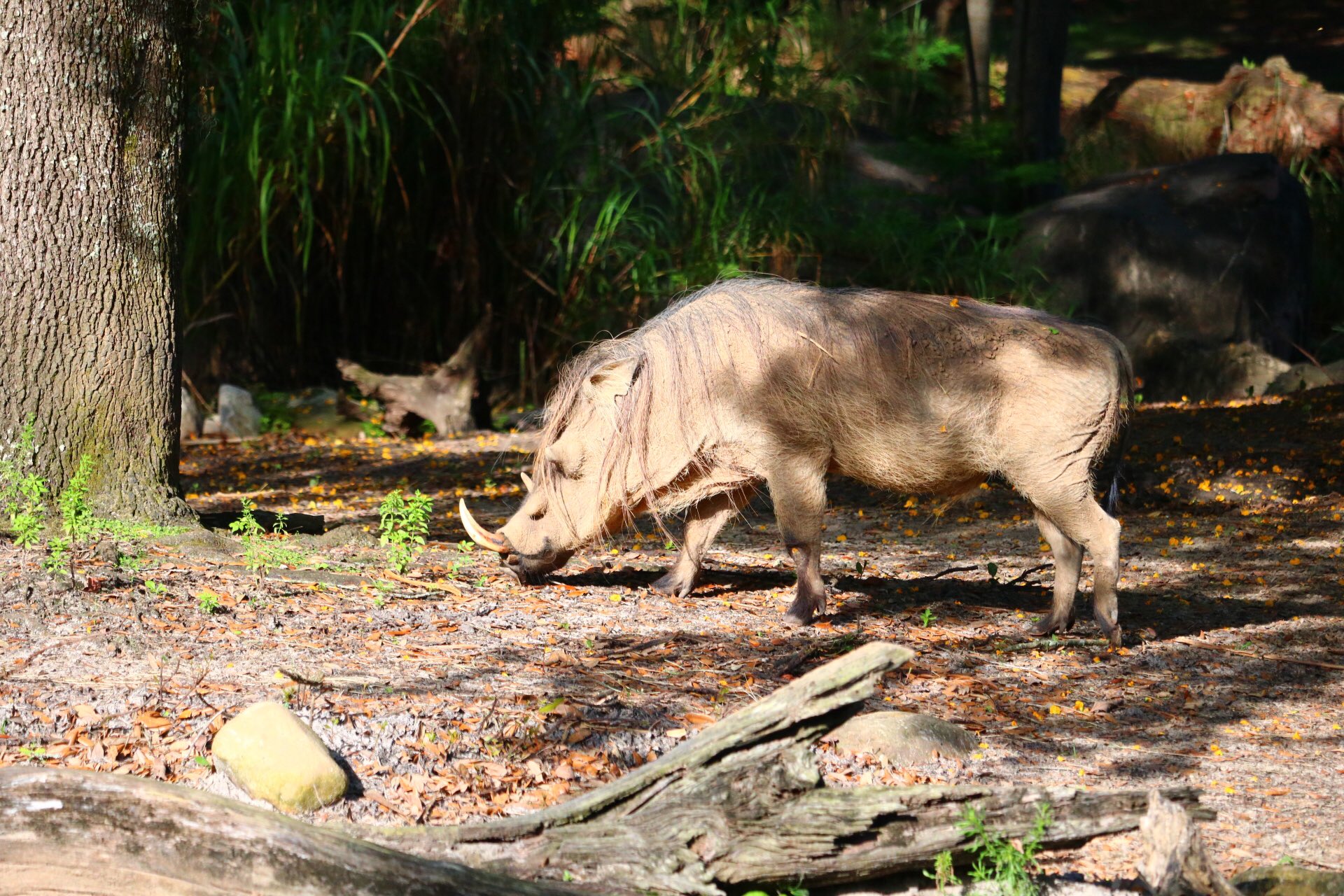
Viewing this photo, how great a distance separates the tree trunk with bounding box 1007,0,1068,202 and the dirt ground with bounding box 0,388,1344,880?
676cm

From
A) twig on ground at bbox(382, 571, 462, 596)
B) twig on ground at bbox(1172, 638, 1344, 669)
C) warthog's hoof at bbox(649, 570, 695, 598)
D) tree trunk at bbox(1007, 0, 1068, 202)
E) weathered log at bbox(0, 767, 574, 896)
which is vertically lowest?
twig on ground at bbox(1172, 638, 1344, 669)

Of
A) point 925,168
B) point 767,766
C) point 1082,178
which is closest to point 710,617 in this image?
point 767,766

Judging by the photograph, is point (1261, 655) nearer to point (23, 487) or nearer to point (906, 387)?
point (906, 387)

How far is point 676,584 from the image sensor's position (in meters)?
5.48

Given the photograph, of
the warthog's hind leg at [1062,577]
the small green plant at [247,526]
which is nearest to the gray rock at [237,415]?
the small green plant at [247,526]

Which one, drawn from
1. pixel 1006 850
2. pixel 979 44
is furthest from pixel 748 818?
pixel 979 44

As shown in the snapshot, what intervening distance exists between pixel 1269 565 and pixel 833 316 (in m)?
2.90

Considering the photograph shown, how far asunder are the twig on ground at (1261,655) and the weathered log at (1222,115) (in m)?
11.3

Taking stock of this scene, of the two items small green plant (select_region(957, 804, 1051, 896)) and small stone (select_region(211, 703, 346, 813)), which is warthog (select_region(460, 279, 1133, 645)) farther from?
small green plant (select_region(957, 804, 1051, 896))

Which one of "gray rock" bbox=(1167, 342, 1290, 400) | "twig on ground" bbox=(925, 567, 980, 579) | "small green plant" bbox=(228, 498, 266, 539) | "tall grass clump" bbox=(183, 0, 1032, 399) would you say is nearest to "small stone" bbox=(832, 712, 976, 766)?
"twig on ground" bbox=(925, 567, 980, 579)

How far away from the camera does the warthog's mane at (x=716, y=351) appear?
204 inches

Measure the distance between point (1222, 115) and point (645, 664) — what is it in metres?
14.4

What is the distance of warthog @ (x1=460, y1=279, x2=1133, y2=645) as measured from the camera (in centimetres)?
515

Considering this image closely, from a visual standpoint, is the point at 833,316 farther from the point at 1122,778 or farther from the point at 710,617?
the point at 1122,778
